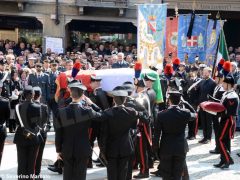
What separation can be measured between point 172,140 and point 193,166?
268 cm

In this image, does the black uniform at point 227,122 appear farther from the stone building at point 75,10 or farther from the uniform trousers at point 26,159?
the stone building at point 75,10

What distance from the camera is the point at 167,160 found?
793cm

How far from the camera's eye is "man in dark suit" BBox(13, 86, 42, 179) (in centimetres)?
797

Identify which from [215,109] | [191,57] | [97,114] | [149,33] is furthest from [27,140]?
[191,57]

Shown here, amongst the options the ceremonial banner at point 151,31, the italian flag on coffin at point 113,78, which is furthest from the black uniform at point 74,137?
the ceremonial banner at point 151,31

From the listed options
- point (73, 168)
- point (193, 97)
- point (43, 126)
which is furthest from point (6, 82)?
point (73, 168)

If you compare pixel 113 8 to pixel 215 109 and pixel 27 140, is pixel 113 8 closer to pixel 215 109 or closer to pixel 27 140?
pixel 215 109

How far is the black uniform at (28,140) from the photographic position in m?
7.98

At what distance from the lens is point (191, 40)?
16484mm

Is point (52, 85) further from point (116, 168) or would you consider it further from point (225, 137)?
point (116, 168)

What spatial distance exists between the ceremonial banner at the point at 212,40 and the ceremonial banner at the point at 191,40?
139 mm

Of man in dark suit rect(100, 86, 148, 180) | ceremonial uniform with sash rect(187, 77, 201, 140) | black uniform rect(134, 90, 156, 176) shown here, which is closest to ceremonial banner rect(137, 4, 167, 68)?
ceremonial uniform with sash rect(187, 77, 201, 140)

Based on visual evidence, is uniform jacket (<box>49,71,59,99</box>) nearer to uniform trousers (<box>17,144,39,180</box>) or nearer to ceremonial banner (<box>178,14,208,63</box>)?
ceremonial banner (<box>178,14,208,63</box>)

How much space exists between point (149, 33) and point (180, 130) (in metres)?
6.65
